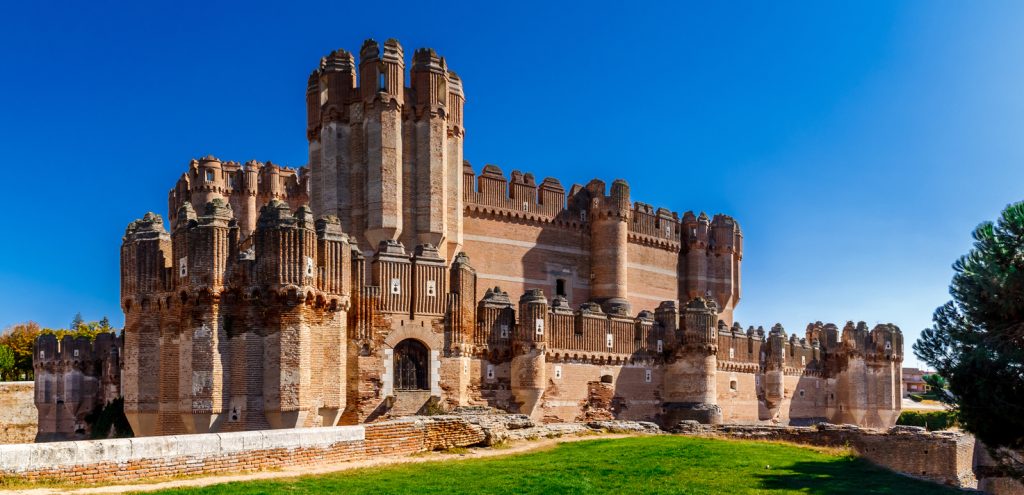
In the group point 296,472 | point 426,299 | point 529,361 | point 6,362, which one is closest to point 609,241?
point 529,361

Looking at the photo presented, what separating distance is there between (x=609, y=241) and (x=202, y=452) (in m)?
31.2

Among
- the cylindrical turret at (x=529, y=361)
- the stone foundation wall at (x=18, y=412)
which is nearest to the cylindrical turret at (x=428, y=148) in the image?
the cylindrical turret at (x=529, y=361)

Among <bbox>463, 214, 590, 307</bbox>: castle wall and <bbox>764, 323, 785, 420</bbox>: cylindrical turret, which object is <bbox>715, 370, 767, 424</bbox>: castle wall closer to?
<bbox>764, 323, 785, 420</bbox>: cylindrical turret

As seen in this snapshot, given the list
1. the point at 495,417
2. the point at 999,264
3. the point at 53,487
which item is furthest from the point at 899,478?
the point at 53,487

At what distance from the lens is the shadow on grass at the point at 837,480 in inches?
791

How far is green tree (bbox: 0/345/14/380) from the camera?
5334 centimetres

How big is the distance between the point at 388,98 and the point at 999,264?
2369cm

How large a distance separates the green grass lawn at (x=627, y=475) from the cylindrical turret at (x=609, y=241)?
18.7 metres

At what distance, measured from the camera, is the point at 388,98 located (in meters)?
35.3

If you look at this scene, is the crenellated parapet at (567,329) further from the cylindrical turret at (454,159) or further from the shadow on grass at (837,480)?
the shadow on grass at (837,480)

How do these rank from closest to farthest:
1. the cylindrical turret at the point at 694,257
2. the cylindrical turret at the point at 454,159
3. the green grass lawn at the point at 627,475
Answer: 1. the green grass lawn at the point at 627,475
2. the cylindrical turret at the point at 454,159
3. the cylindrical turret at the point at 694,257

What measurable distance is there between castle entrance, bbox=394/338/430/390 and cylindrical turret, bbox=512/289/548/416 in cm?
439

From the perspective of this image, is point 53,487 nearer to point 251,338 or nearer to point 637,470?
point 251,338

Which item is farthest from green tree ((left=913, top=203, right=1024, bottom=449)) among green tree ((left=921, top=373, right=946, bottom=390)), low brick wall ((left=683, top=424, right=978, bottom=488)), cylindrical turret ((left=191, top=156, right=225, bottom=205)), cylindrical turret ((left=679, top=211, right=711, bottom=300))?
cylindrical turret ((left=191, top=156, right=225, bottom=205))
